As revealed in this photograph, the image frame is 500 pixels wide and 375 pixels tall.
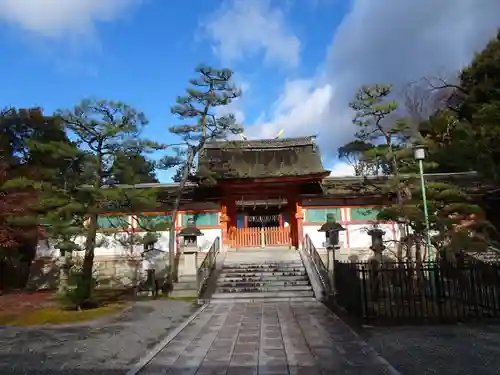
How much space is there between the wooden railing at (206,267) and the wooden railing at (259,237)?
1921mm

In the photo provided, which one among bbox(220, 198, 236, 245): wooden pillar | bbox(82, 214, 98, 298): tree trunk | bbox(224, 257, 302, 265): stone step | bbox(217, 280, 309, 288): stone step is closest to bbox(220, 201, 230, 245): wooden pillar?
bbox(220, 198, 236, 245): wooden pillar

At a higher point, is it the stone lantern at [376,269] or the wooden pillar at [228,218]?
the wooden pillar at [228,218]

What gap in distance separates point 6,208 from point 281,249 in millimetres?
12126

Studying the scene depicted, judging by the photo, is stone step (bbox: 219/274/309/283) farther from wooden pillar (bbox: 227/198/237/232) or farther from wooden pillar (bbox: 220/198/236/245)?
wooden pillar (bbox: 227/198/237/232)

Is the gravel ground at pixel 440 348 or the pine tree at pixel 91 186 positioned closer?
the gravel ground at pixel 440 348

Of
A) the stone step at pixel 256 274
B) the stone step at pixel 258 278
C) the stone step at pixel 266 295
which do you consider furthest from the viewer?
the stone step at pixel 256 274

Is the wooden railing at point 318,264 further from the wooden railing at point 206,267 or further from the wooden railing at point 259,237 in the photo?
the wooden railing at point 206,267

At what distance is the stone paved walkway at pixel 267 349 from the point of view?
19.5 feet

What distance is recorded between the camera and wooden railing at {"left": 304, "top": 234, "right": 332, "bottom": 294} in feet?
49.6

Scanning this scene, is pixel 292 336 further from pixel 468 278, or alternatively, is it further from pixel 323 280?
pixel 323 280

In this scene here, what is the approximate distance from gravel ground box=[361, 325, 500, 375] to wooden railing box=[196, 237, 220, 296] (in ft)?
27.1

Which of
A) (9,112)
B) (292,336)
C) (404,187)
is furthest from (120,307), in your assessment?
(9,112)

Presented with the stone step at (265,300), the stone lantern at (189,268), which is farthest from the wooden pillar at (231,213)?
the stone step at (265,300)

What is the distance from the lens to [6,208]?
14812 millimetres
